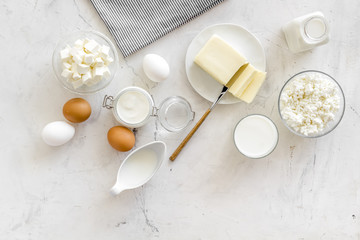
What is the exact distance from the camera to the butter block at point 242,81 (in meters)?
1.07

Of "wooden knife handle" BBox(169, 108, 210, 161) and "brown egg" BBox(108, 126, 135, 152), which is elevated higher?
"brown egg" BBox(108, 126, 135, 152)

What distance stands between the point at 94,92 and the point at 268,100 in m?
0.57

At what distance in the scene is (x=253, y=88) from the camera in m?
1.09

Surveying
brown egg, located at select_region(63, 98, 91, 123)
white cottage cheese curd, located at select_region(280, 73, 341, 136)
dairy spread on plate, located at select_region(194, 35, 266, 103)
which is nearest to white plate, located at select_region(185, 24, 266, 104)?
dairy spread on plate, located at select_region(194, 35, 266, 103)

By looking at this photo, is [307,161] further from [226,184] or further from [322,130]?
[226,184]

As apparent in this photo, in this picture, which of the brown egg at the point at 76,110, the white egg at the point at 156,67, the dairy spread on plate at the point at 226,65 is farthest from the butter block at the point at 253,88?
the brown egg at the point at 76,110

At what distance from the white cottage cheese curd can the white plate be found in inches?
5.2

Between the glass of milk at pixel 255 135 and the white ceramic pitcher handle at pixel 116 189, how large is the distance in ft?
1.30

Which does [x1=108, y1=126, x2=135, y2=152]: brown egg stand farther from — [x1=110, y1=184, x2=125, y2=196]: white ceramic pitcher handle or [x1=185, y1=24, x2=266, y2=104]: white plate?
[x1=185, y1=24, x2=266, y2=104]: white plate

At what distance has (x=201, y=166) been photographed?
45.6 inches

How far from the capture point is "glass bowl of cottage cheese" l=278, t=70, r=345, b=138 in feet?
3.45

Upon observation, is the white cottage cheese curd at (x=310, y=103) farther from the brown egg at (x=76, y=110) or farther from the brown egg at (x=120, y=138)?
the brown egg at (x=76, y=110)

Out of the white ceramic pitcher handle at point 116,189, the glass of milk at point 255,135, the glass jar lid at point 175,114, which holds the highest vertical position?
the glass jar lid at point 175,114

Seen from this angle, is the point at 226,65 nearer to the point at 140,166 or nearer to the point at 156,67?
the point at 156,67
